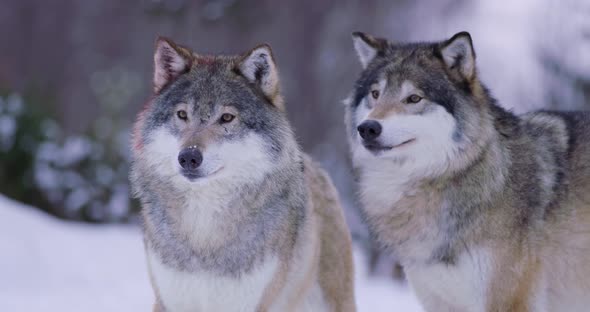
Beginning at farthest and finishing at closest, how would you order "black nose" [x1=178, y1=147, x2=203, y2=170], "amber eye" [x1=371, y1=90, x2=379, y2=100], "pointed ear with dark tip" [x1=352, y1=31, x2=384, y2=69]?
"pointed ear with dark tip" [x1=352, y1=31, x2=384, y2=69]
"amber eye" [x1=371, y1=90, x2=379, y2=100]
"black nose" [x1=178, y1=147, x2=203, y2=170]

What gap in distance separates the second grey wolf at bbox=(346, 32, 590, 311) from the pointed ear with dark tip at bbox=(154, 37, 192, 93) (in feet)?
3.46

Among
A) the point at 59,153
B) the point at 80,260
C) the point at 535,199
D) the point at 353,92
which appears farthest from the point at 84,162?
the point at 535,199

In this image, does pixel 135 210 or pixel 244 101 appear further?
pixel 135 210

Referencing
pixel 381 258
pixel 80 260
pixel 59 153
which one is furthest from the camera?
pixel 59 153

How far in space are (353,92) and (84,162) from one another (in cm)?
824

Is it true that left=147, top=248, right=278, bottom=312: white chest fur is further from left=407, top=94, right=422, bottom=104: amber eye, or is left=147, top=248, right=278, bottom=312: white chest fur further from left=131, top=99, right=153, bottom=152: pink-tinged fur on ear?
left=407, top=94, right=422, bottom=104: amber eye

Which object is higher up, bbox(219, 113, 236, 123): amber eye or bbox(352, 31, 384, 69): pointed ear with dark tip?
bbox(352, 31, 384, 69): pointed ear with dark tip

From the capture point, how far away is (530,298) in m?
4.49

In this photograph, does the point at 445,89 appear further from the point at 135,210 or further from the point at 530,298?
Answer: the point at 135,210

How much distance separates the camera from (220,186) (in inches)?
178

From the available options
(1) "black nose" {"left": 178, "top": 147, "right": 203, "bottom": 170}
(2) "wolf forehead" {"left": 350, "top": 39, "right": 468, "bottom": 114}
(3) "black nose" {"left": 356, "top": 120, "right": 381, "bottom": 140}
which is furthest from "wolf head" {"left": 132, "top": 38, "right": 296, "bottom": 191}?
(2) "wolf forehead" {"left": 350, "top": 39, "right": 468, "bottom": 114}

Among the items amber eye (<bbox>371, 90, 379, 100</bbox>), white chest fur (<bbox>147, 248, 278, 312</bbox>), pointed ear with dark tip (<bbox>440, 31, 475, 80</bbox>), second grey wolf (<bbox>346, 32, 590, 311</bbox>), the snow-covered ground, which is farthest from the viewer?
the snow-covered ground

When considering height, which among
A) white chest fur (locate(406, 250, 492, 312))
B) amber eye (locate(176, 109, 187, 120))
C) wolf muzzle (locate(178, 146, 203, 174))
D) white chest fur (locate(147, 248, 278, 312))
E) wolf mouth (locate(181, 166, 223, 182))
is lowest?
white chest fur (locate(147, 248, 278, 312))

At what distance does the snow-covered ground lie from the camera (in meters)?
7.48
